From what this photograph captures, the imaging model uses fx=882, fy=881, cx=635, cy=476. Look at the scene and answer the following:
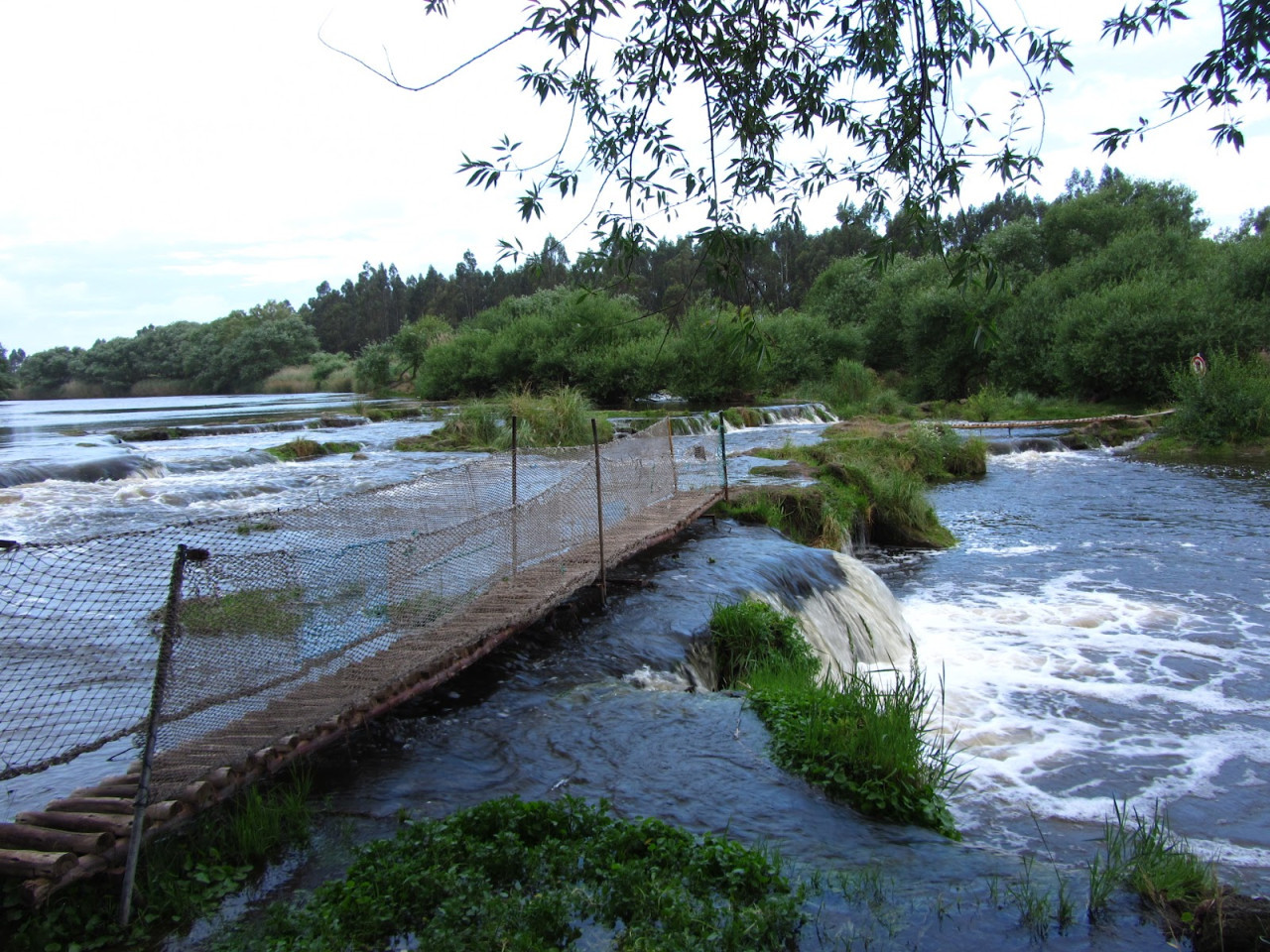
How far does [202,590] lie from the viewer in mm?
4160

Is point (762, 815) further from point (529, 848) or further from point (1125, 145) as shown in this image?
point (1125, 145)

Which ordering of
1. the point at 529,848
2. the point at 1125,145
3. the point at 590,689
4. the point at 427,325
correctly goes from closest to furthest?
the point at 529,848 → the point at 1125,145 → the point at 590,689 → the point at 427,325

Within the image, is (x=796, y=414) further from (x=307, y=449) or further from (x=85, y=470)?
(x=85, y=470)

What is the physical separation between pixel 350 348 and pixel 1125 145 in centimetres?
12385

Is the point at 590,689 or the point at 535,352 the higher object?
the point at 535,352

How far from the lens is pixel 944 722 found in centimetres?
Result: 700

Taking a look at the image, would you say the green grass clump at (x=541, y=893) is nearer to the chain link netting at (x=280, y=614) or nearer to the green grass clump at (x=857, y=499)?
the chain link netting at (x=280, y=614)

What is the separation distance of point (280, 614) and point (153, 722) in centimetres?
115

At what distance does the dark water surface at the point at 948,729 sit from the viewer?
3998 mm

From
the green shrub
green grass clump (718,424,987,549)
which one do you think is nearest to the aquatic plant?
green grass clump (718,424,987,549)

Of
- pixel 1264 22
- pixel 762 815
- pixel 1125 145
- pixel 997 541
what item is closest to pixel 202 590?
pixel 762 815

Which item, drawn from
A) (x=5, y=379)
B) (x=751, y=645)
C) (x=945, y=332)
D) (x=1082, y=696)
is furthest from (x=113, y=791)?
(x=5, y=379)

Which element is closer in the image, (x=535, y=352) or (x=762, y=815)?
(x=762, y=815)

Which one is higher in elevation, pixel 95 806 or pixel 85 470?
pixel 85 470
